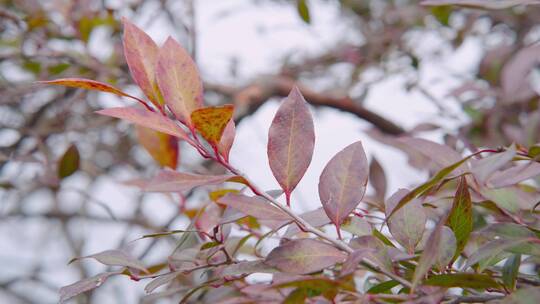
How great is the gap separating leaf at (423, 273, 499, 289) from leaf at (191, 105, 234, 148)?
0.53 feet

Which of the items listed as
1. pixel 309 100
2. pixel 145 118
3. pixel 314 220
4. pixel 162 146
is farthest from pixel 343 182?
pixel 309 100

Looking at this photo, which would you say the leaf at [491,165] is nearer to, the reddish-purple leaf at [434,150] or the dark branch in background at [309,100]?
the reddish-purple leaf at [434,150]

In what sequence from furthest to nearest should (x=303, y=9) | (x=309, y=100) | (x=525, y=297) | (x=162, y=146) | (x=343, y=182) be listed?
(x=309, y=100) → (x=303, y=9) → (x=162, y=146) → (x=343, y=182) → (x=525, y=297)

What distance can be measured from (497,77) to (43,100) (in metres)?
1.04

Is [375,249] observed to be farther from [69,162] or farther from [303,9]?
[303,9]

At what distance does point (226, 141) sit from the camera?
0.44 metres

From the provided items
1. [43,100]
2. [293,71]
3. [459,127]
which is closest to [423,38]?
[293,71]

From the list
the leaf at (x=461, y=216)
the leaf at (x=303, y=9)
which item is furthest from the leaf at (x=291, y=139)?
the leaf at (x=303, y=9)

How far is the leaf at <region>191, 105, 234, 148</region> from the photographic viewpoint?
39 cm

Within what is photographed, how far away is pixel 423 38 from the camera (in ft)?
5.65

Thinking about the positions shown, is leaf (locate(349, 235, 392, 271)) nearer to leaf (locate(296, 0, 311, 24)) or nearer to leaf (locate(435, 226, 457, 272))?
leaf (locate(435, 226, 457, 272))

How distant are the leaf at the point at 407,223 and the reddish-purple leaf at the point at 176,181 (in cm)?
13

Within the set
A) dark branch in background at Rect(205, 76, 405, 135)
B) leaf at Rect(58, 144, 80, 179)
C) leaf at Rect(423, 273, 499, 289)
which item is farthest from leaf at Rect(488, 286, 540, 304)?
dark branch in background at Rect(205, 76, 405, 135)

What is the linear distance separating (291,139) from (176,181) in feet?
0.27
